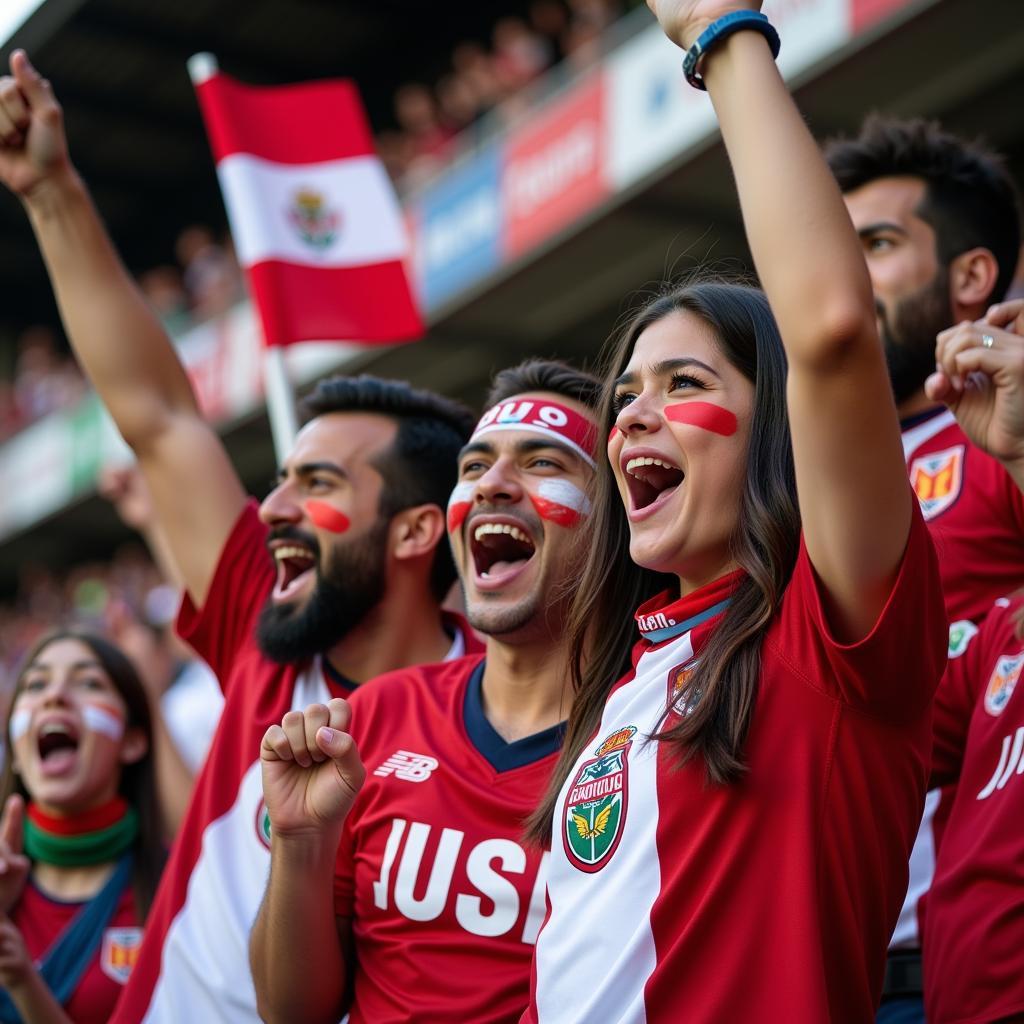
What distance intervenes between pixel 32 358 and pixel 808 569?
773 inches

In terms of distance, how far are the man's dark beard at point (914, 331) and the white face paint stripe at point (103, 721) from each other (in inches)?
88.0

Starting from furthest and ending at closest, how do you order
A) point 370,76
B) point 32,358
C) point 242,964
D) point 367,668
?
point 32,358 → point 370,76 → point 367,668 → point 242,964

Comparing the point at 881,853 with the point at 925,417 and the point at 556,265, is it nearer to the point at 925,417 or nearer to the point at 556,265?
the point at 925,417

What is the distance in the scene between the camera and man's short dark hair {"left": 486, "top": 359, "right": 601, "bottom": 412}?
9.68ft

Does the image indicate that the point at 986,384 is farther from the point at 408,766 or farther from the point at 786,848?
the point at 408,766

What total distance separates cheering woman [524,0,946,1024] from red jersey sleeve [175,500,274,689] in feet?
4.86

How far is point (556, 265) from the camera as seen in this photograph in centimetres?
1164

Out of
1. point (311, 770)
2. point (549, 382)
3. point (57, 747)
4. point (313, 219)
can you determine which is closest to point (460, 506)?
point (549, 382)

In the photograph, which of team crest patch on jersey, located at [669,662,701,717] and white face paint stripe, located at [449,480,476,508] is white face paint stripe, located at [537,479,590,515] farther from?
team crest patch on jersey, located at [669,662,701,717]

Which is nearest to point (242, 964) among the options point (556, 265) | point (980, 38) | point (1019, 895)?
point (1019, 895)

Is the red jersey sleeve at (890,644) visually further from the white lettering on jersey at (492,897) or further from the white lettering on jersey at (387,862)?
the white lettering on jersey at (387,862)

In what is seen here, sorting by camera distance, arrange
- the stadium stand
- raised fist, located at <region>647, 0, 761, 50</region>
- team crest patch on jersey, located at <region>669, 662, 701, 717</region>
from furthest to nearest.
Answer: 1. the stadium stand
2. team crest patch on jersey, located at <region>669, 662, 701, 717</region>
3. raised fist, located at <region>647, 0, 761, 50</region>

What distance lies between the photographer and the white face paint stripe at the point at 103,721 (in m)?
4.09

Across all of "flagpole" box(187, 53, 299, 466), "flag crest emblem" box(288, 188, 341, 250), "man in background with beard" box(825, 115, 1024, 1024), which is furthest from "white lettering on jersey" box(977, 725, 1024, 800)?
"flag crest emblem" box(288, 188, 341, 250)
